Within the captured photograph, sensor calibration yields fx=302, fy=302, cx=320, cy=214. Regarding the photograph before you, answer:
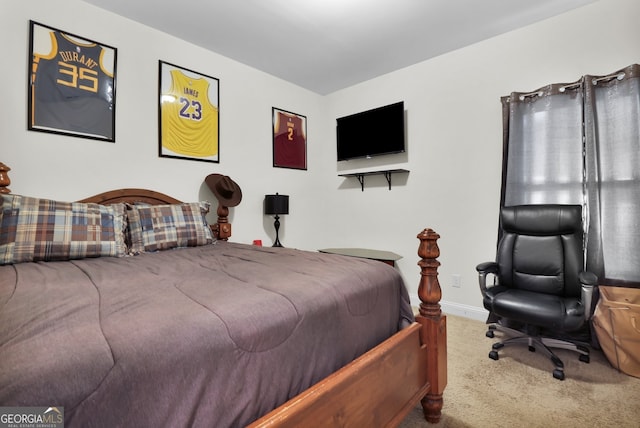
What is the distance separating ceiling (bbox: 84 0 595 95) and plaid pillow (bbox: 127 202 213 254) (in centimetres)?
161

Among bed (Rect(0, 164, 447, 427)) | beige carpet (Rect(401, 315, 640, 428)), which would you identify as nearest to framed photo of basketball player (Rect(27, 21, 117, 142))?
bed (Rect(0, 164, 447, 427))

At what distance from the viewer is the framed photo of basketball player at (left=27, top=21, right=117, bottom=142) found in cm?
213

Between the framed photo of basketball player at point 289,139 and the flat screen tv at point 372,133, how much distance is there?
48 cm

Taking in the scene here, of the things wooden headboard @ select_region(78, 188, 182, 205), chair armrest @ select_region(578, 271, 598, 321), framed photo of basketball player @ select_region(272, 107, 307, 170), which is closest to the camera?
chair armrest @ select_region(578, 271, 598, 321)

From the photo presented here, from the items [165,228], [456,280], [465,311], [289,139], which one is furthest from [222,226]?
[465,311]

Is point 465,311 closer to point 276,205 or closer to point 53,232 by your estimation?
point 276,205

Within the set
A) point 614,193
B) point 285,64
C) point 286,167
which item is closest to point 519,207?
point 614,193

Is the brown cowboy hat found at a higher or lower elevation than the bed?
higher

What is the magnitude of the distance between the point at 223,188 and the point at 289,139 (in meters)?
1.24

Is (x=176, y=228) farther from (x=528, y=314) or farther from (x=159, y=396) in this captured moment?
(x=528, y=314)

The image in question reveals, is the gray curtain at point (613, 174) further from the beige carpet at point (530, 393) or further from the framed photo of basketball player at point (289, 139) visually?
the framed photo of basketball player at point (289, 139)

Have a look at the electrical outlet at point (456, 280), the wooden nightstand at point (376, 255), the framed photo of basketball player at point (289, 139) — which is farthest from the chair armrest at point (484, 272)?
the framed photo of basketball player at point (289, 139)

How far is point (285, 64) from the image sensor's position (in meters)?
3.38

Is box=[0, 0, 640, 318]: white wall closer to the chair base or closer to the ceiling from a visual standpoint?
the ceiling
